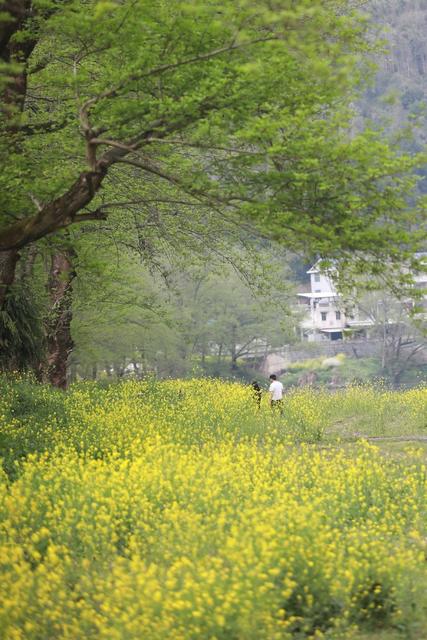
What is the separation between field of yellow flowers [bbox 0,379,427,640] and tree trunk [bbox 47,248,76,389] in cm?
840

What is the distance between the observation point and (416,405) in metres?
22.9

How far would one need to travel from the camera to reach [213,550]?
7801mm

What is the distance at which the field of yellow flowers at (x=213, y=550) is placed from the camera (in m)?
6.70

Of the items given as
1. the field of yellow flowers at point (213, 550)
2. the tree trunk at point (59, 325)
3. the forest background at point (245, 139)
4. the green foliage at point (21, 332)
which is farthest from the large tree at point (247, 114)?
the tree trunk at point (59, 325)

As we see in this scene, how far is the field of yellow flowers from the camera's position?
6.70 metres

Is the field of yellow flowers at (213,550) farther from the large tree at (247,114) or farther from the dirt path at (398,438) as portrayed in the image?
the dirt path at (398,438)

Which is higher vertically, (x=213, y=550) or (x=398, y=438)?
(x=398, y=438)

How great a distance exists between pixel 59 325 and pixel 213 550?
668 inches

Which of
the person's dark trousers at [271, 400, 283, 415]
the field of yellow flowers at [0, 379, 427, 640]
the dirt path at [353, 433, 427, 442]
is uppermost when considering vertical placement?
the person's dark trousers at [271, 400, 283, 415]

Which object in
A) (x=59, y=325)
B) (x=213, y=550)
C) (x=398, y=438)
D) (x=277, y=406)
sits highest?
(x=59, y=325)

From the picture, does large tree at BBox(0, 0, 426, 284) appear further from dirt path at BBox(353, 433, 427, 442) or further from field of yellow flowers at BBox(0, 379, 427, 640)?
dirt path at BBox(353, 433, 427, 442)

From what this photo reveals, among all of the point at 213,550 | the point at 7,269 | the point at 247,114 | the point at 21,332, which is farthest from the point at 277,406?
the point at 213,550

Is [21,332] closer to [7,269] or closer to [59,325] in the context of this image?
[59,325]

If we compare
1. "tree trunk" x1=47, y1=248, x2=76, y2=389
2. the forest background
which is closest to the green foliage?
"tree trunk" x1=47, y1=248, x2=76, y2=389
